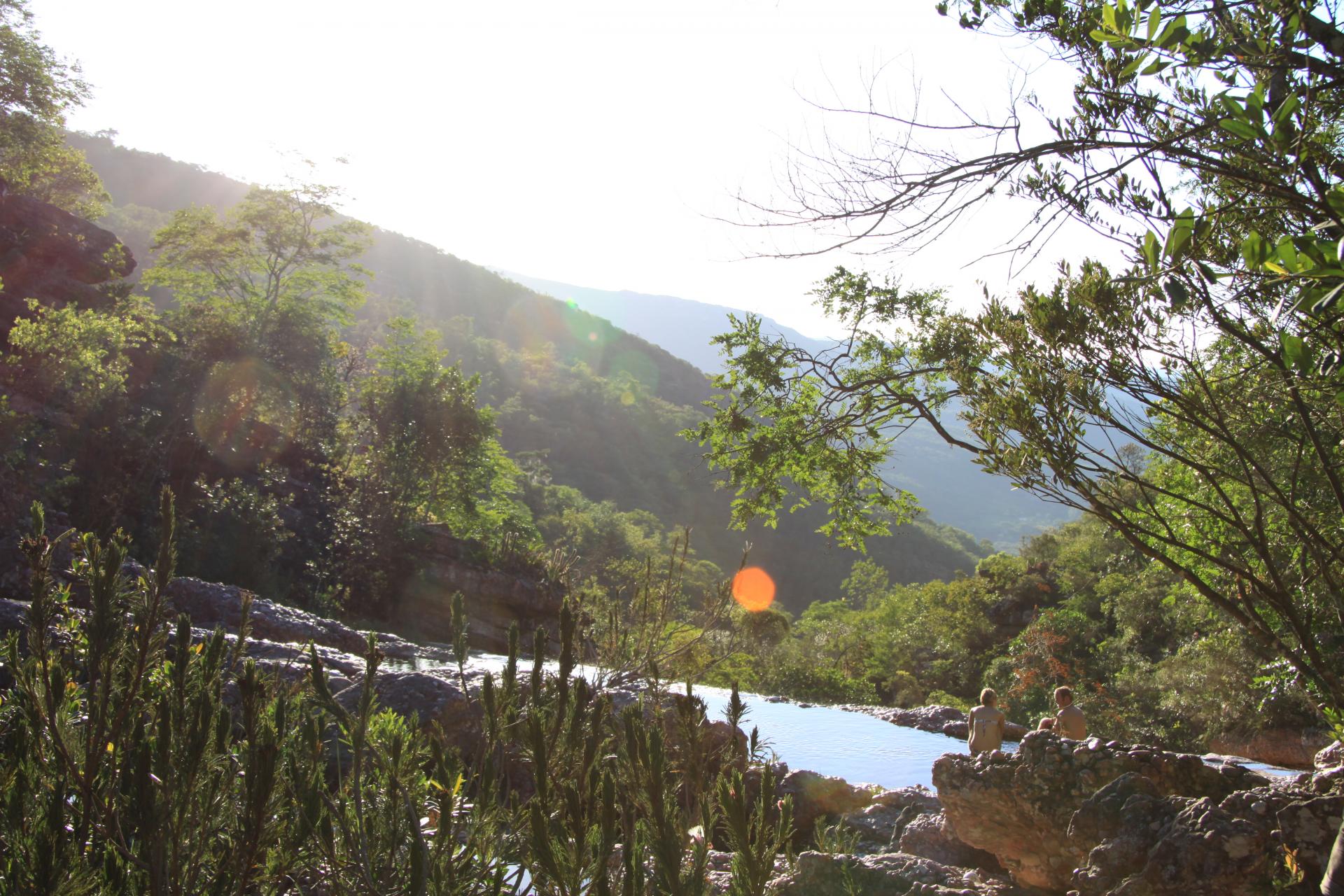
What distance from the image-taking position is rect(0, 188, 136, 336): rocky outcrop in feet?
51.0

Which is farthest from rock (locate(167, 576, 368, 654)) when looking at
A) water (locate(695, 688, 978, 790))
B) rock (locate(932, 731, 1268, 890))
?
rock (locate(932, 731, 1268, 890))

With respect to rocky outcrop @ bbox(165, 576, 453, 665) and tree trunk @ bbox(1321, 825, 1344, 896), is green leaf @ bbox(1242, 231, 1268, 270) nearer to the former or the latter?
tree trunk @ bbox(1321, 825, 1344, 896)

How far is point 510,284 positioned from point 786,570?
51905 millimetres

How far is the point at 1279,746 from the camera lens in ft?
37.6

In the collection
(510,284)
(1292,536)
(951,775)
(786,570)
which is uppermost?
(510,284)

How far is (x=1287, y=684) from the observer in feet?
29.4

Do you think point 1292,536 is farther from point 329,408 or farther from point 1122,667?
point 329,408

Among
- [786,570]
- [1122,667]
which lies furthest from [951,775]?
[786,570]

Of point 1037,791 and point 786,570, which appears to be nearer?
point 1037,791

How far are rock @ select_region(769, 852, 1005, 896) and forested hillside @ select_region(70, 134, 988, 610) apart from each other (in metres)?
38.3

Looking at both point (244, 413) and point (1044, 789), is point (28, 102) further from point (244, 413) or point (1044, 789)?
point (1044, 789)

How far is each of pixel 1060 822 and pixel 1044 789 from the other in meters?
0.18

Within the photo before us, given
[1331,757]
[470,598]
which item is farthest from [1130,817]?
[470,598]

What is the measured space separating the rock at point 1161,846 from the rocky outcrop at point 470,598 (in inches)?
472
